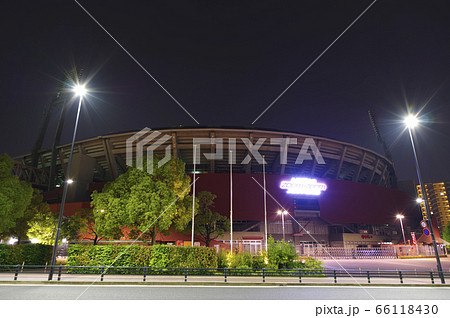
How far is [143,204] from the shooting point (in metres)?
23.6

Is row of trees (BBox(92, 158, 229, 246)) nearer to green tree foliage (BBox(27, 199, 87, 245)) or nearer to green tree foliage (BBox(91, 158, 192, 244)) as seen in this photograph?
green tree foliage (BBox(91, 158, 192, 244))

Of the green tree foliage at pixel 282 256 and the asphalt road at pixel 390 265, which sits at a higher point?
the green tree foliage at pixel 282 256

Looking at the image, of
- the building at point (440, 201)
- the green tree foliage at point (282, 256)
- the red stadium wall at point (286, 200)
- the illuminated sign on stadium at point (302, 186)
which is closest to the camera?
the green tree foliage at point (282, 256)

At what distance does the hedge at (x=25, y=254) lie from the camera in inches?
811

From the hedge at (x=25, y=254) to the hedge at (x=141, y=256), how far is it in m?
4.95

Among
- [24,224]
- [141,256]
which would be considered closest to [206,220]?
[141,256]

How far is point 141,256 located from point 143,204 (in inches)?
205

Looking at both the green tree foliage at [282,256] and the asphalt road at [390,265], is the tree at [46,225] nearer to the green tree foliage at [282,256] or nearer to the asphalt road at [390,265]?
the green tree foliage at [282,256]

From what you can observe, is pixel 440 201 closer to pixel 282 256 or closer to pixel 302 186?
pixel 302 186

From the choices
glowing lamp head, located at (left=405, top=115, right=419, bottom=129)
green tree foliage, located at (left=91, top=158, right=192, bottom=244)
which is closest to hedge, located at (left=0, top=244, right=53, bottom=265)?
green tree foliage, located at (left=91, top=158, right=192, bottom=244)

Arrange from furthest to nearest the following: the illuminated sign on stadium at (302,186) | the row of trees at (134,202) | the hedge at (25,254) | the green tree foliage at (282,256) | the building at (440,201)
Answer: the building at (440,201) → the illuminated sign on stadium at (302,186) → the row of trees at (134,202) → the hedge at (25,254) → the green tree foliage at (282,256)

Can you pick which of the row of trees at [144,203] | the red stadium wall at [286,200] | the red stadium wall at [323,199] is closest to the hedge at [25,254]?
the row of trees at [144,203]

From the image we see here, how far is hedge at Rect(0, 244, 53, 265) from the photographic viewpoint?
20.6 meters
